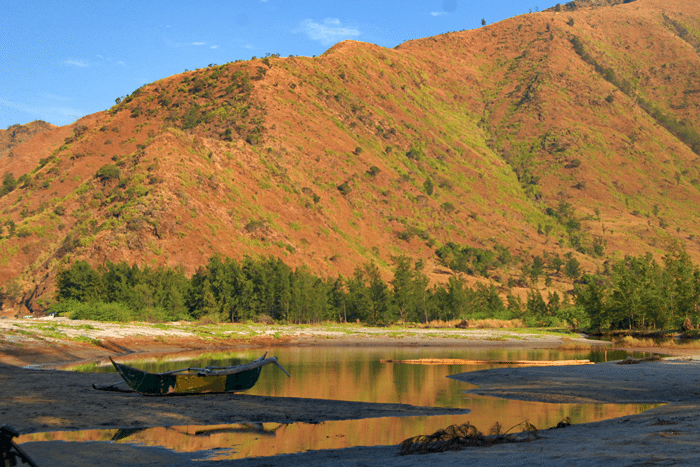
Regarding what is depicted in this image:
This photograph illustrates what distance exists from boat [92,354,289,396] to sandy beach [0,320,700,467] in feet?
1.73

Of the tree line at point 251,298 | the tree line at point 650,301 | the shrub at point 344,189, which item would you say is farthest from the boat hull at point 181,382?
the shrub at point 344,189

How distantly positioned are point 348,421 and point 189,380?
23.4 feet

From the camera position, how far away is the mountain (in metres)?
90.3

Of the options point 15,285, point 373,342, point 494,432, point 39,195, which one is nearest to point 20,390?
point 494,432

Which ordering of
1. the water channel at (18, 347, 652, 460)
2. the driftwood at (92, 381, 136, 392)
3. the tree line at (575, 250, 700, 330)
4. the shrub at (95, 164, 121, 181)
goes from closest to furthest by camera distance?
the water channel at (18, 347, 652, 460), the driftwood at (92, 381, 136, 392), the tree line at (575, 250, 700, 330), the shrub at (95, 164, 121, 181)

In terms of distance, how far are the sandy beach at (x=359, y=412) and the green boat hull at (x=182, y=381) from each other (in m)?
0.52

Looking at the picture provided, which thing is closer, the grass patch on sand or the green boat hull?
the green boat hull

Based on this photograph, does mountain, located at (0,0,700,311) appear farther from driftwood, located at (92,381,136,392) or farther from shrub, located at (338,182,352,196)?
driftwood, located at (92,381,136,392)

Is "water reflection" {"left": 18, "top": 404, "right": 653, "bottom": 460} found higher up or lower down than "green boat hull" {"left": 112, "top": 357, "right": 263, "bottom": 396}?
lower down

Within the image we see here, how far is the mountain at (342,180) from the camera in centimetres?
9031

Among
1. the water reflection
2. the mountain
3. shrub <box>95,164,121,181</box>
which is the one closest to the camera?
the water reflection

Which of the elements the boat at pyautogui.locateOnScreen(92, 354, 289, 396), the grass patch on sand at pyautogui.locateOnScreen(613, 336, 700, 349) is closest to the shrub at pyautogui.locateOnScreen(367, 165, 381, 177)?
the grass patch on sand at pyautogui.locateOnScreen(613, 336, 700, 349)

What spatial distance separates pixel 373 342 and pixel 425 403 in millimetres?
33837

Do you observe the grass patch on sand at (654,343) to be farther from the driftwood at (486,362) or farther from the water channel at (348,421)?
the driftwood at (486,362)
